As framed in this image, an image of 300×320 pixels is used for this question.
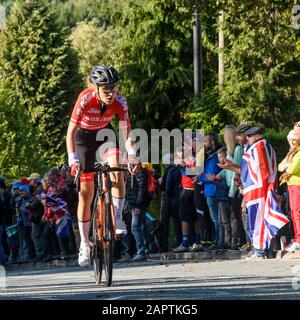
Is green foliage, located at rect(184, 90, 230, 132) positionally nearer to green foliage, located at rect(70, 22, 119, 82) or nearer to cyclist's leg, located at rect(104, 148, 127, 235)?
cyclist's leg, located at rect(104, 148, 127, 235)

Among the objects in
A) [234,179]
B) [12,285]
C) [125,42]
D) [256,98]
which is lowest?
[12,285]

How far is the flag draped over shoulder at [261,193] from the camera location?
18.0m

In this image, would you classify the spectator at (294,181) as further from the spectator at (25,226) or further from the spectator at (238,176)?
the spectator at (25,226)

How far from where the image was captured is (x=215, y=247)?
67.1 ft

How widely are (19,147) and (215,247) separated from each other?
46.8 meters

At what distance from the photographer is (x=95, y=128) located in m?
13.8

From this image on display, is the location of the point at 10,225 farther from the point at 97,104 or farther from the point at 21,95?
the point at 21,95

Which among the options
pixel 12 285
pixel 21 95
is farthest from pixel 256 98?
pixel 21 95

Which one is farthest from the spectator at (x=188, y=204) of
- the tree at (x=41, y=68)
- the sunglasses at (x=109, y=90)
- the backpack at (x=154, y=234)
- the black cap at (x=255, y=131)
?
the tree at (x=41, y=68)

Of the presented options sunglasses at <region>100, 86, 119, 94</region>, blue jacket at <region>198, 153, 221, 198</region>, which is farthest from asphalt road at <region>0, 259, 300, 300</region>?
sunglasses at <region>100, 86, 119, 94</region>

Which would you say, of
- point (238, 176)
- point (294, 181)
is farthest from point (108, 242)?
point (238, 176)

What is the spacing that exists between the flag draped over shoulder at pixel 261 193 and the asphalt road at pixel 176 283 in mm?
582

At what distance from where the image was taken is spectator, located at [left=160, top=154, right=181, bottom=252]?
21.5 m

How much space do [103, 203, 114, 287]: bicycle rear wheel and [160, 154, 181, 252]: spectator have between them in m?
7.78
